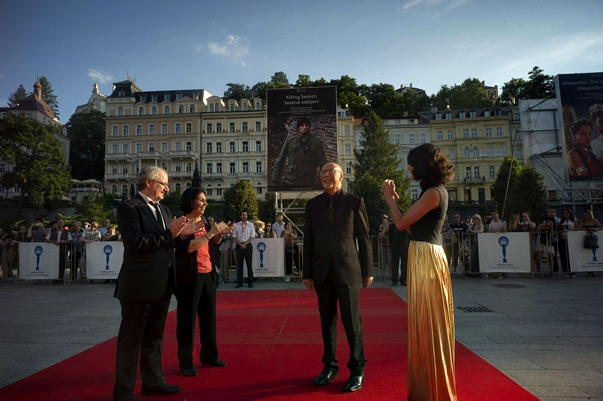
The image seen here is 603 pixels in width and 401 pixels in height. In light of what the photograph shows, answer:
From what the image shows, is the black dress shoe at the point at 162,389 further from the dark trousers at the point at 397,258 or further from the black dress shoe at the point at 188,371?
the dark trousers at the point at 397,258

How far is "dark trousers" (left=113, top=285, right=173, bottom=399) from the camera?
3253 mm

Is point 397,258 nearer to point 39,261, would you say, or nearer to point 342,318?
point 342,318

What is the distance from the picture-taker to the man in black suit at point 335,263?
3.63 m

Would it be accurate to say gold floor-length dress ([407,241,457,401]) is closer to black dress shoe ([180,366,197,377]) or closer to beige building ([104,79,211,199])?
black dress shoe ([180,366,197,377])

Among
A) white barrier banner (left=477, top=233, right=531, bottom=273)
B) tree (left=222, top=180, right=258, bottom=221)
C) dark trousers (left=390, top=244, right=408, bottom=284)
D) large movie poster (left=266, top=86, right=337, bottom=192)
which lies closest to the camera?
dark trousers (left=390, top=244, right=408, bottom=284)

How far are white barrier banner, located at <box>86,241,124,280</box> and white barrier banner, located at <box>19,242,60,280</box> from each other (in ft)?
3.48

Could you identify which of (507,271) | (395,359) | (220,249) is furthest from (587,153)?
(395,359)

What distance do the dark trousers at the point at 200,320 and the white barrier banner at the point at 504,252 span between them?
31.5 feet

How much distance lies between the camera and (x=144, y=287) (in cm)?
330

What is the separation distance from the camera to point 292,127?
16.0 meters

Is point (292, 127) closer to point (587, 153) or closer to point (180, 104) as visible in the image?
point (587, 153)

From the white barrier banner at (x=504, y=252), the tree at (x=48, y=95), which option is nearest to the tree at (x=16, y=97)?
the tree at (x=48, y=95)

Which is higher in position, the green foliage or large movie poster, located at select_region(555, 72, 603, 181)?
large movie poster, located at select_region(555, 72, 603, 181)

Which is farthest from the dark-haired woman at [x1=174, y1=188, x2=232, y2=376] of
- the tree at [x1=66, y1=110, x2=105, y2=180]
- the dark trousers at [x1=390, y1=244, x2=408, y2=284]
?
the tree at [x1=66, y1=110, x2=105, y2=180]
